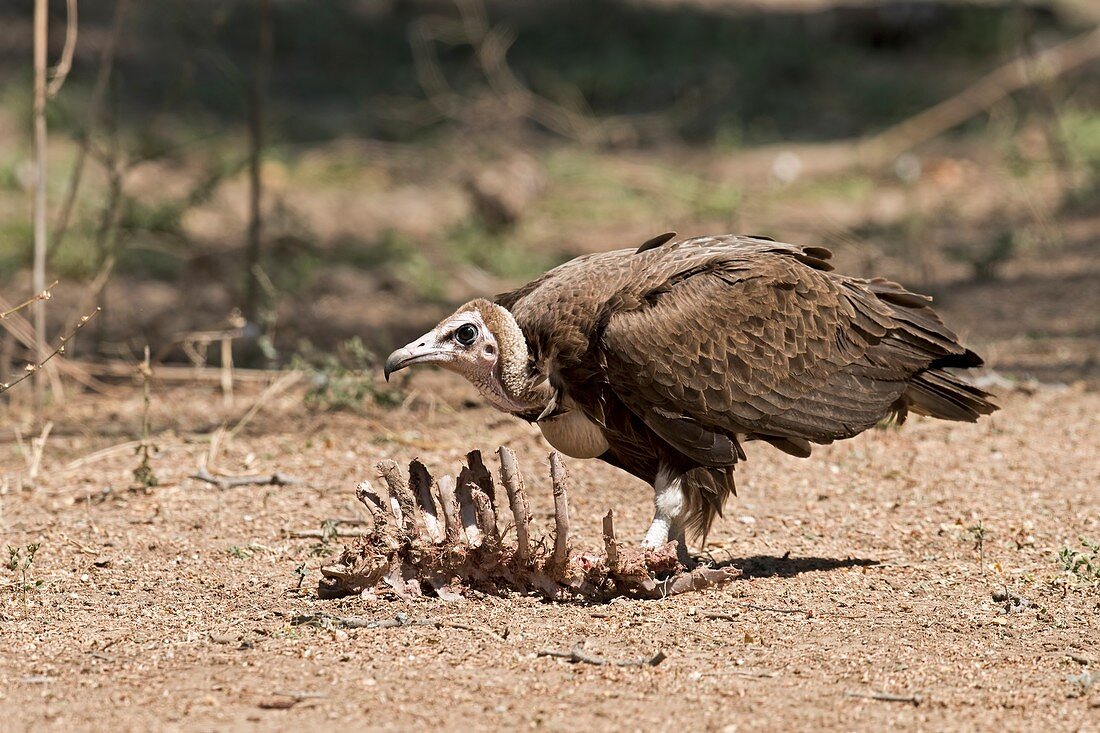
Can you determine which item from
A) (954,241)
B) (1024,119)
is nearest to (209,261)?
(954,241)

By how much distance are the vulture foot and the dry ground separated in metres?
0.09

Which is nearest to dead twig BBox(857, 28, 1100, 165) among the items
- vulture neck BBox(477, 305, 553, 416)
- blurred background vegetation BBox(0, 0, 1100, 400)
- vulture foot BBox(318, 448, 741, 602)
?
blurred background vegetation BBox(0, 0, 1100, 400)

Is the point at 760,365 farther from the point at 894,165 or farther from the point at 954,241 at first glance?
the point at 894,165

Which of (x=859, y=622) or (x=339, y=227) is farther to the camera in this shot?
(x=339, y=227)

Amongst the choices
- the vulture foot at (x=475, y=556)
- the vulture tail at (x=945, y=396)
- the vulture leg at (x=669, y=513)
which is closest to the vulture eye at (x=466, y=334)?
the vulture foot at (x=475, y=556)

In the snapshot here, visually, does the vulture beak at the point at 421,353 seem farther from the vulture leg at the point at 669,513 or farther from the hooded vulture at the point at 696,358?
the vulture leg at the point at 669,513

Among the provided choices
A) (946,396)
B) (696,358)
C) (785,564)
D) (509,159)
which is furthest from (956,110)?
(696,358)

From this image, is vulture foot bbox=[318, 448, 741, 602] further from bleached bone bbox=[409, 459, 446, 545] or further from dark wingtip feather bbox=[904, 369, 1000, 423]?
dark wingtip feather bbox=[904, 369, 1000, 423]

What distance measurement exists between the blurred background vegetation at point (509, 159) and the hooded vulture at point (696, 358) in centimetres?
207

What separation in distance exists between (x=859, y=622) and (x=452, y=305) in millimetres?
5359

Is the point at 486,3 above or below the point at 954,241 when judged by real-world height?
above

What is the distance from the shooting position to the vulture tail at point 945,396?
5242 mm

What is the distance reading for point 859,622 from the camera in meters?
4.45

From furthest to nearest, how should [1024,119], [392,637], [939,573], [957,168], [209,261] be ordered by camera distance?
[1024,119], [957,168], [209,261], [939,573], [392,637]
